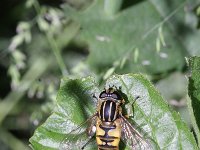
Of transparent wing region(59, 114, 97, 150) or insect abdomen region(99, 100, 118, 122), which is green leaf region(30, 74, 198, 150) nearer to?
transparent wing region(59, 114, 97, 150)

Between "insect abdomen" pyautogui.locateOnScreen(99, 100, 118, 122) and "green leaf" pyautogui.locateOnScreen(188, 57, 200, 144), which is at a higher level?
"insect abdomen" pyautogui.locateOnScreen(99, 100, 118, 122)

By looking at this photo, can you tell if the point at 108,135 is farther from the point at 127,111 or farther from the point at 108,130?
the point at 127,111

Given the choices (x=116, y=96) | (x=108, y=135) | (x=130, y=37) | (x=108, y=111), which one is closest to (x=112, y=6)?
(x=130, y=37)

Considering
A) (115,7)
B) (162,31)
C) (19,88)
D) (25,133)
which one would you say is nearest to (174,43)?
(162,31)

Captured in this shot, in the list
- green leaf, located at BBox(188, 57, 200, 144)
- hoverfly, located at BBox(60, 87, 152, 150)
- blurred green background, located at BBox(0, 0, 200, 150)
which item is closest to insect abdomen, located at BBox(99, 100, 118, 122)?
hoverfly, located at BBox(60, 87, 152, 150)

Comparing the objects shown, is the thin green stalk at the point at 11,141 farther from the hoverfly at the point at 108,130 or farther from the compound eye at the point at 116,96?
the compound eye at the point at 116,96

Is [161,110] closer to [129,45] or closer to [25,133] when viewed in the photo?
[129,45]

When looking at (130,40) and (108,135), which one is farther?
(130,40)
